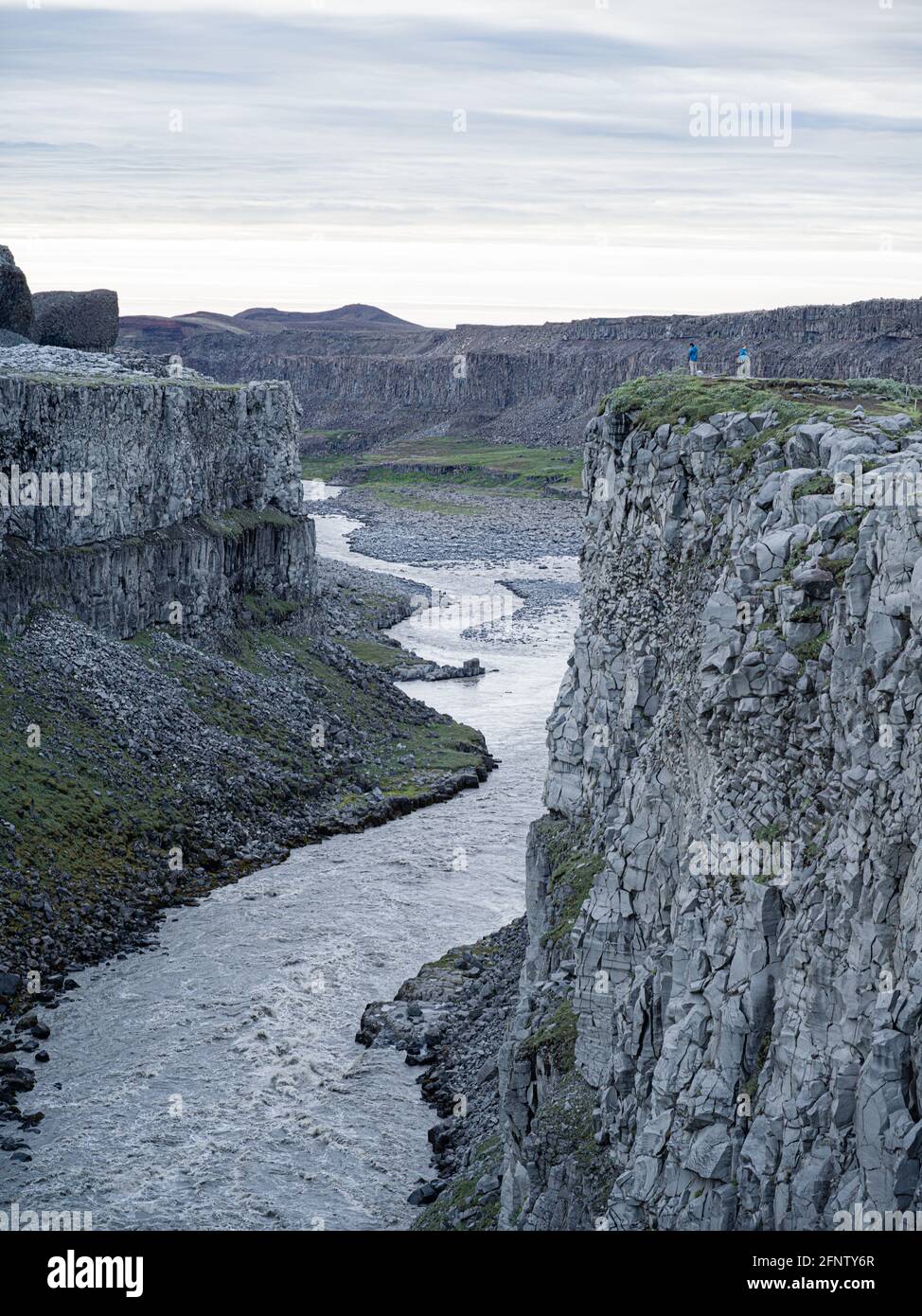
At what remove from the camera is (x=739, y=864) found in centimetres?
2006

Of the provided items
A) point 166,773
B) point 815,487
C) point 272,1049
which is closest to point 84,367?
point 166,773

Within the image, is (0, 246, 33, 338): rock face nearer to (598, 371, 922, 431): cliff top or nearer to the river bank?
the river bank

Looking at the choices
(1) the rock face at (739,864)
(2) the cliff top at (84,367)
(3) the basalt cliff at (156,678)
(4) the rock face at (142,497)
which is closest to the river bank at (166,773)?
(3) the basalt cliff at (156,678)

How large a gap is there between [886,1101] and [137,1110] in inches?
1009

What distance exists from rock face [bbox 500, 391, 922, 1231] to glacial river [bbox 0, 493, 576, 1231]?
884cm

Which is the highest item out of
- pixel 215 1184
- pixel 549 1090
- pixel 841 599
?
pixel 841 599

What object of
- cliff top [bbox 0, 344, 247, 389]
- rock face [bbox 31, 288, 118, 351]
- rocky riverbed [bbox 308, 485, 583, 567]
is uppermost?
rock face [bbox 31, 288, 118, 351]

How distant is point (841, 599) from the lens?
18.4 m

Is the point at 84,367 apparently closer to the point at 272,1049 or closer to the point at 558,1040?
the point at 272,1049

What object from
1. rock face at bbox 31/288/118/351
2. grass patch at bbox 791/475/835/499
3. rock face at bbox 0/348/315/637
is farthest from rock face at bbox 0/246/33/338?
grass patch at bbox 791/475/835/499

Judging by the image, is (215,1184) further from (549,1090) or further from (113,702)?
(113,702)

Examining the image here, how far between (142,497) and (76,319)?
26943 mm

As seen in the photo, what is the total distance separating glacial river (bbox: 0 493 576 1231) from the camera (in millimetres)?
33188
